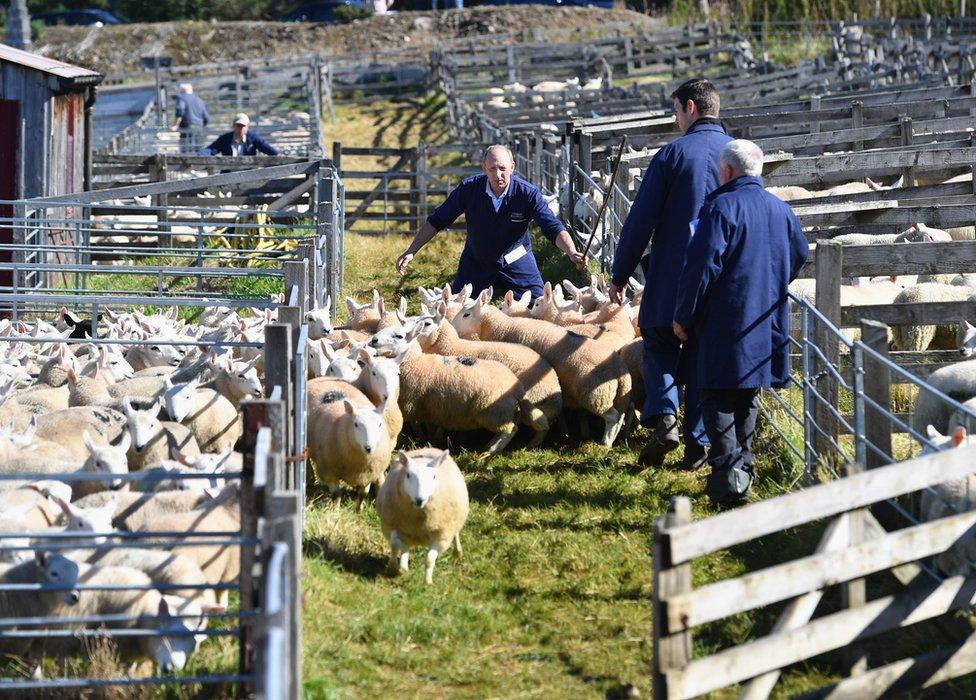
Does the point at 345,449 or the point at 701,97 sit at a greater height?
the point at 701,97

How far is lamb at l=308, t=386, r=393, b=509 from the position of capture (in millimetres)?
7109

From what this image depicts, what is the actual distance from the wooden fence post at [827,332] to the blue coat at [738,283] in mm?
344

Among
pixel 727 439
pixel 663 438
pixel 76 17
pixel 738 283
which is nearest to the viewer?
pixel 738 283

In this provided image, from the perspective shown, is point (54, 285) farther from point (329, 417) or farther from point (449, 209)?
point (329, 417)

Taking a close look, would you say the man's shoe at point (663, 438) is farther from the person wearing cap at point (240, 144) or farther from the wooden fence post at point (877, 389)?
the person wearing cap at point (240, 144)

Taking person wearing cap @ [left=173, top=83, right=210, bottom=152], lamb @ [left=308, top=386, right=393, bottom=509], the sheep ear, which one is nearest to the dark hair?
lamb @ [left=308, top=386, right=393, bottom=509]

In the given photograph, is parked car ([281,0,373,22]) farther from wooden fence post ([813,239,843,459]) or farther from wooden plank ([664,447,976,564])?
wooden plank ([664,447,976,564])

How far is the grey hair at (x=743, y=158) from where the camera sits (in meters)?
Result: 6.73

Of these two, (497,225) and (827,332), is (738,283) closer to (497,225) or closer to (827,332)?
(827,332)

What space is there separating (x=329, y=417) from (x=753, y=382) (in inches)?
91.1

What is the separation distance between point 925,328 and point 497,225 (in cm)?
328

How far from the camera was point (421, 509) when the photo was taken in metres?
6.19

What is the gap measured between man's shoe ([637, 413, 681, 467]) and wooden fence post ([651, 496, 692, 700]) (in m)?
3.08

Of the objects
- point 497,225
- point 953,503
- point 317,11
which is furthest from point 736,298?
point 317,11
